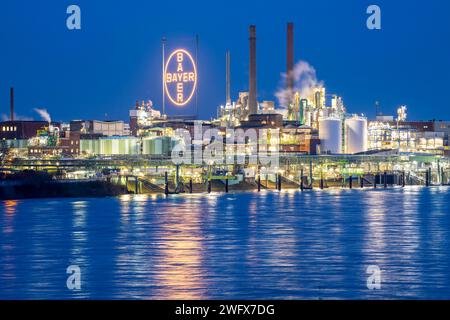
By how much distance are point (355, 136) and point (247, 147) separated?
16292mm

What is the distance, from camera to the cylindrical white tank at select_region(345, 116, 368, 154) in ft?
480

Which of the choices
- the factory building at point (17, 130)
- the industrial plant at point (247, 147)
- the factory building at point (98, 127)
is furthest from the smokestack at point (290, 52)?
the factory building at point (17, 130)

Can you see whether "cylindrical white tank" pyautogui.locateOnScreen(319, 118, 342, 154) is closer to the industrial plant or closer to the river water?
the industrial plant

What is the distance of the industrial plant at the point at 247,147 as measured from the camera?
11681cm

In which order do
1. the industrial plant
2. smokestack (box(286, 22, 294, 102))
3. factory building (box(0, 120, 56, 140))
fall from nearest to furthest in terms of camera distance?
the industrial plant < smokestack (box(286, 22, 294, 102)) < factory building (box(0, 120, 56, 140))

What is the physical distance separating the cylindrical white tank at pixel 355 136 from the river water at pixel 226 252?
71.3 m

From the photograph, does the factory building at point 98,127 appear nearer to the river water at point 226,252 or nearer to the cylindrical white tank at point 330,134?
the cylindrical white tank at point 330,134

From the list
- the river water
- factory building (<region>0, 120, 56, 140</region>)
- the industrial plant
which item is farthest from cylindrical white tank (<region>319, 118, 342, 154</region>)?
the river water

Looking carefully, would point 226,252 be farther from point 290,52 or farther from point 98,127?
point 98,127

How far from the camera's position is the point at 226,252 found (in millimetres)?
43594

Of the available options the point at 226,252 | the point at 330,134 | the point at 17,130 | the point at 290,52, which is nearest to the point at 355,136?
the point at 330,134

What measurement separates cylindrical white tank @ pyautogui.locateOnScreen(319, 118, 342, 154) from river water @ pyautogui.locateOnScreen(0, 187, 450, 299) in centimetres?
6897
